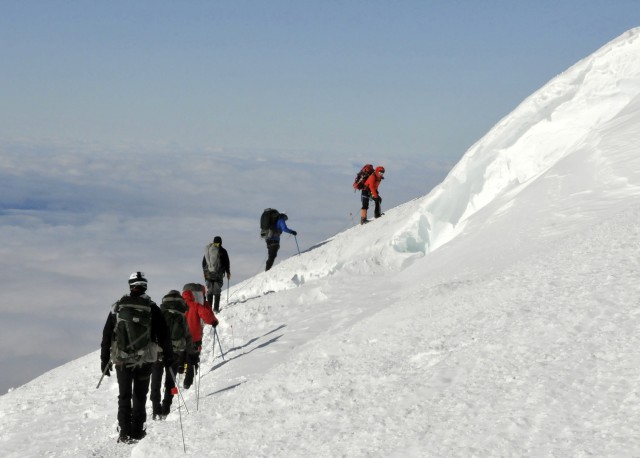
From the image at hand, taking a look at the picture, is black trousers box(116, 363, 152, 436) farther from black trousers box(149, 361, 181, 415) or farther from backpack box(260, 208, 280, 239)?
backpack box(260, 208, 280, 239)

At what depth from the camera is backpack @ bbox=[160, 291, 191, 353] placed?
34.1 ft

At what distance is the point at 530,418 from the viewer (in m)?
5.54

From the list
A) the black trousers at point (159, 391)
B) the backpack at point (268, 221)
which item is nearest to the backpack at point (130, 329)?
the black trousers at point (159, 391)

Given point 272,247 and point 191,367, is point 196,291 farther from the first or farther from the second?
point 272,247

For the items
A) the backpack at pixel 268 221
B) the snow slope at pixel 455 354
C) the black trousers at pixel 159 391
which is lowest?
the black trousers at pixel 159 391

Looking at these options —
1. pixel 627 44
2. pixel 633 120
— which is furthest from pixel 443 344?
pixel 627 44

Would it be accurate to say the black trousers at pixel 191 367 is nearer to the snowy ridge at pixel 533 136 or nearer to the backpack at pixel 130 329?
the backpack at pixel 130 329

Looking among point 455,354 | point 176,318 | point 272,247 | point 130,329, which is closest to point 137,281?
point 130,329

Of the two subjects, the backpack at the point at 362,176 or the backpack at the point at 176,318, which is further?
the backpack at the point at 362,176

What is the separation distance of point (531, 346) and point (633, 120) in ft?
35.4

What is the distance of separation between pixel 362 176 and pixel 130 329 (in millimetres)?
17468

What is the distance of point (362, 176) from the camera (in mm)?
25234

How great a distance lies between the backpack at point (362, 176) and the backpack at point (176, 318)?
49.9 ft

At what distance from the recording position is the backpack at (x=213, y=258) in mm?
18125
